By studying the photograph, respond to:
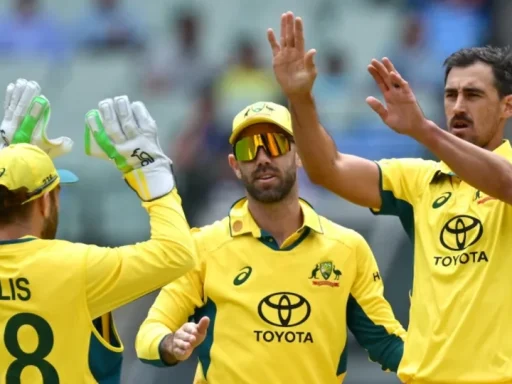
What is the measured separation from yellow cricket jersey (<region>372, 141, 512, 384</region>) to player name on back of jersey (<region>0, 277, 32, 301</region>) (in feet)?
4.84

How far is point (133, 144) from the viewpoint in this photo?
4078mm

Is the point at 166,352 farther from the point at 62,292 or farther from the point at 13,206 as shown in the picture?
the point at 13,206

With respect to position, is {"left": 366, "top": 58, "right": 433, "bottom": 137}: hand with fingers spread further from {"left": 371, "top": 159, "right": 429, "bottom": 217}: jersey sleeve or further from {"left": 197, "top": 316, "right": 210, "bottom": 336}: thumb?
{"left": 197, "top": 316, "right": 210, "bottom": 336}: thumb

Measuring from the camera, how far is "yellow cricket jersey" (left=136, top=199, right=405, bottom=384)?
16.6ft

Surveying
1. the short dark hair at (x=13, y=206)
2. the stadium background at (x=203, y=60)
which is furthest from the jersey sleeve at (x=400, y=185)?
the stadium background at (x=203, y=60)

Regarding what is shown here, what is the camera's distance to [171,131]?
35.2ft

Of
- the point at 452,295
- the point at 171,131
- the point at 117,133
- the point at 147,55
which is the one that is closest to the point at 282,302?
the point at 452,295

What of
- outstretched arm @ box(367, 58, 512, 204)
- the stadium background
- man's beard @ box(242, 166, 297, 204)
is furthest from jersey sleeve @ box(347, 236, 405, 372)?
the stadium background

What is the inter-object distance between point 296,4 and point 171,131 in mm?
1903

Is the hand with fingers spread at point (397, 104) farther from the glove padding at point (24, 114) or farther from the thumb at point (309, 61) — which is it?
the glove padding at point (24, 114)

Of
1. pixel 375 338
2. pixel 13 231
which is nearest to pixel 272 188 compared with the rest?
pixel 375 338

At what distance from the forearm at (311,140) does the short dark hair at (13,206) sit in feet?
3.39

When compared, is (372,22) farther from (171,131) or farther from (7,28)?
(7,28)

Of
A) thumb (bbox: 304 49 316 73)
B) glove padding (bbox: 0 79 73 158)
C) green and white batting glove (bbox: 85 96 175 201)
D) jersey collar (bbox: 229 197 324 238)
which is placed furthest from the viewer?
jersey collar (bbox: 229 197 324 238)
